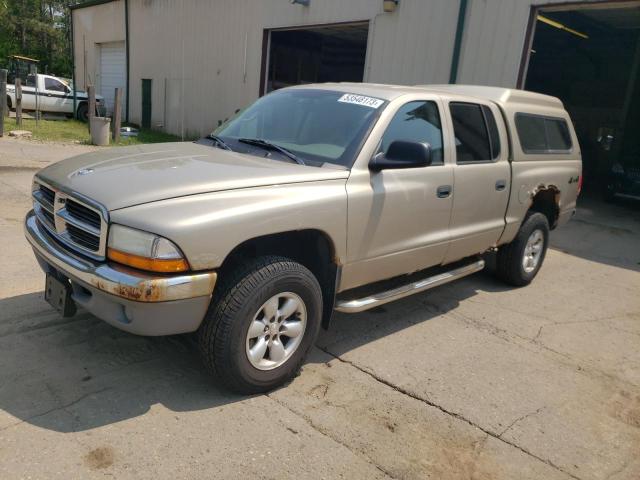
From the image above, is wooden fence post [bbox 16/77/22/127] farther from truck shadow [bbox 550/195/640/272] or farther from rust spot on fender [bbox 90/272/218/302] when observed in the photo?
rust spot on fender [bbox 90/272/218/302]

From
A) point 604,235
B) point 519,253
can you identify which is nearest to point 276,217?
point 519,253

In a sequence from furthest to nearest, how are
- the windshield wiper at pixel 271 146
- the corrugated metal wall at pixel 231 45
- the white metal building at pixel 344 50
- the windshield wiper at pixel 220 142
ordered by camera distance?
1. the corrugated metal wall at pixel 231 45
2. the white metal building at pixel 344 50
3. the windshield wiper at pixel 220 142
4. the windshield wiper at pixel 271 146

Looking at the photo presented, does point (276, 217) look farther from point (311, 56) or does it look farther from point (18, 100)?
point (311, 56)

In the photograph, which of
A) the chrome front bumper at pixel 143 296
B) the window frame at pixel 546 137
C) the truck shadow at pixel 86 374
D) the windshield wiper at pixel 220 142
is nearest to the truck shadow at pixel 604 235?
the window frame at pixel 546 137

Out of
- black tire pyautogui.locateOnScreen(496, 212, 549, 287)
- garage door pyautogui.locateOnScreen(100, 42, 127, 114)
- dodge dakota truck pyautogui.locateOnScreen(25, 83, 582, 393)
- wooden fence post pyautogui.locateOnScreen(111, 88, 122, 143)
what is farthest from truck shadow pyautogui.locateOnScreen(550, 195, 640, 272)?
garage door pyautogui.locateOnScreen(100, 42, 127, 114)

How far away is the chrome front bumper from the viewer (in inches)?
103

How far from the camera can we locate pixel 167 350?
11.9 feet

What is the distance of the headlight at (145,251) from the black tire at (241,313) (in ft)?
1.08

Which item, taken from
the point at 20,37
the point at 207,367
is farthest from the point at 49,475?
the point at 20,37

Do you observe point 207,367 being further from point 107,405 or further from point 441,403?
Answer: point 441,403

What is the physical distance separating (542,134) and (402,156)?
283 cm

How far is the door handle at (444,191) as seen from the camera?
404 cm

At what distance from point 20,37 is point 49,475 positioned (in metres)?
49.9

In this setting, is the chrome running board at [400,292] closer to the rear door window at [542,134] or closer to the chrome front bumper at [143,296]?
the chrome front bumper at [143,296]
